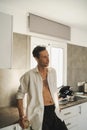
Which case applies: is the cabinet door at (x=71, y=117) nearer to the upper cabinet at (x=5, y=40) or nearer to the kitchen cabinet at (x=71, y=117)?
the kitchen cabinet at (x=71, y=117)

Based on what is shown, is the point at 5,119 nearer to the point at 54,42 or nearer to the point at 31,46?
the point at 31,46

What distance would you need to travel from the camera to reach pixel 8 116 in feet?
6.48

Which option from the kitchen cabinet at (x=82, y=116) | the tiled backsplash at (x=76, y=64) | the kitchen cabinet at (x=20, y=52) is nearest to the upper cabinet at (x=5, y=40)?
the kitchen cabinet at (x=20, y=52)

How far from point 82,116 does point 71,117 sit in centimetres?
40

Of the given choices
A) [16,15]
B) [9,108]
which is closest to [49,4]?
[16,15]

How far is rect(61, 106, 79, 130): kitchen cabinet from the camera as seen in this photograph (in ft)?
8.83

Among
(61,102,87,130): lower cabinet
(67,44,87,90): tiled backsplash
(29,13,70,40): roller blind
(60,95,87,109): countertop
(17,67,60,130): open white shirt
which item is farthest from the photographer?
(67,44,87,90): tiled backsplash

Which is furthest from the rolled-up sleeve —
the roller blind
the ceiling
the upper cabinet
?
the roller blind

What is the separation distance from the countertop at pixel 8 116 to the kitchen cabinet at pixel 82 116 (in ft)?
4.10

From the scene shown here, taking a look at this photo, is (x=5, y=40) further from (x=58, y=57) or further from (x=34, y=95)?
(x=58, y=57)

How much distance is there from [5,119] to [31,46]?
131cm

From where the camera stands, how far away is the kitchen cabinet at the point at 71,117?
2691 millimetres

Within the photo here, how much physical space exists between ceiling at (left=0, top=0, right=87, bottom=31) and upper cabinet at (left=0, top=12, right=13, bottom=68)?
1.77ft

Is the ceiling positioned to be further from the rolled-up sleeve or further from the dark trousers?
the dark trousers
